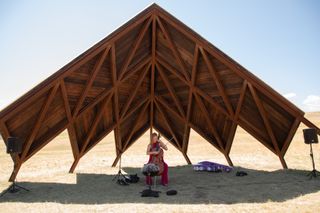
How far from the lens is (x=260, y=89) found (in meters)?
12.4

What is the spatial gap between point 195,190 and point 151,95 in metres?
9.05

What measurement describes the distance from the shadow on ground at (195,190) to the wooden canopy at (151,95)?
6.56 feet

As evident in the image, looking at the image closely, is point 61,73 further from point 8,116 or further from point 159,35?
point 159,35

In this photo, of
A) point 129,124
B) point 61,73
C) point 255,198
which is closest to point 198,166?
point 129,124

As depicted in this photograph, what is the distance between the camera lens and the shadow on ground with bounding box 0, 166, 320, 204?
30.5ft

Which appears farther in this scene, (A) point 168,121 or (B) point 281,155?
(A) point 168,121

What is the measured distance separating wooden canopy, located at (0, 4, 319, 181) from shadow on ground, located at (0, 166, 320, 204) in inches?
78.7

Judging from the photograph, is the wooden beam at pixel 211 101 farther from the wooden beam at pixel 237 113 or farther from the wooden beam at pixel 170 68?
the wooden beam at pixel 170 68

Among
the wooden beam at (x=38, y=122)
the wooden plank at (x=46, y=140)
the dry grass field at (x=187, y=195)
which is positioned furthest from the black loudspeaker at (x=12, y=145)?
the wooden plank at (x=46, y=140)

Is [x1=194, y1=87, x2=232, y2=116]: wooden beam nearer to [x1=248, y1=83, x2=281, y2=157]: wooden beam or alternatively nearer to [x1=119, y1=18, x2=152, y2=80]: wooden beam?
[x1=248, y1=83, x2=281, y2=157]: wooden beam

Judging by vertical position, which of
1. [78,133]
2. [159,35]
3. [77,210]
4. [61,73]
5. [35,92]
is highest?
[159,35]

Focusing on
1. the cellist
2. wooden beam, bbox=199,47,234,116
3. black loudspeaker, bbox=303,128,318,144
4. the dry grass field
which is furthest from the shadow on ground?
wooden beam, bbox=199,47,234,116

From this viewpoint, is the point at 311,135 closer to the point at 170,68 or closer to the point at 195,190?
the point at 195,190

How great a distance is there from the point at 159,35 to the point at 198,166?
740 cm
